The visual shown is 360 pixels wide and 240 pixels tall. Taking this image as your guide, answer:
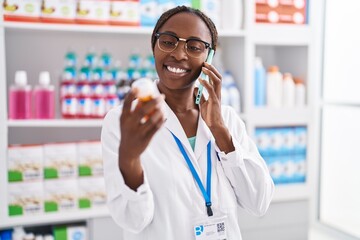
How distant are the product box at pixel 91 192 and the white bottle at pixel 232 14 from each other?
1.36m

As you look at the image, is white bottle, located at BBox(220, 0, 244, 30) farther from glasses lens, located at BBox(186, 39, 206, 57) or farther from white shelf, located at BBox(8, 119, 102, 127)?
glasses lens, located at BBox(186, 39, 206, 57)

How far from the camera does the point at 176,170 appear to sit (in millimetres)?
1424

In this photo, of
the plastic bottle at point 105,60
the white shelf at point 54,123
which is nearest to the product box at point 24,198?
the white shelf at point 54,123

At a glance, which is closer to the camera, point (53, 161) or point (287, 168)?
point (53, 161)

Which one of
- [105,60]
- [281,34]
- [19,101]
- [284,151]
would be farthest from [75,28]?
[284,151]

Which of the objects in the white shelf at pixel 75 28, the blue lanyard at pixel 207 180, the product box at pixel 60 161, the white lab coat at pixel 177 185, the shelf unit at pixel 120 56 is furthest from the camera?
the shelf unit at pixel 120 56

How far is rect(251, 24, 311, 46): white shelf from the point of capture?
10.3 feet

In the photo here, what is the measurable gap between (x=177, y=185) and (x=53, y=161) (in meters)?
1.54

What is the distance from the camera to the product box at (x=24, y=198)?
8.80 feet

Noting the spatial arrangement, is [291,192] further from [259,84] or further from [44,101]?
[44,101]

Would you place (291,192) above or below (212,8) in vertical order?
below

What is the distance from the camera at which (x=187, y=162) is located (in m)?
1.45

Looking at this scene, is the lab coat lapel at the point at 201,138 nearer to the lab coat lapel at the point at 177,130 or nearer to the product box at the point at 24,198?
the lab coat lapel at the point at 177,130

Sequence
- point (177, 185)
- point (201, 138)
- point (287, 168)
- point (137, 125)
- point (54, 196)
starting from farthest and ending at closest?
point (287, 168) < point (54, 196) < point (201, 138) < point (177, 185) < point (137, 125)
